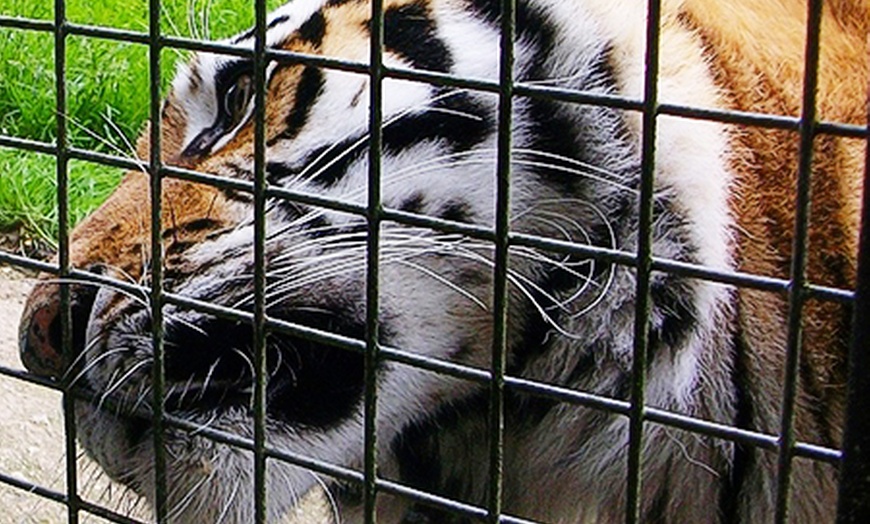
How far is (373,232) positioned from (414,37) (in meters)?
0.49

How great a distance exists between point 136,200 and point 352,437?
360 mm

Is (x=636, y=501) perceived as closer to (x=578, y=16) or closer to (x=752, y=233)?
(x=752, y=233)

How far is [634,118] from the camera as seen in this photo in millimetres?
1582

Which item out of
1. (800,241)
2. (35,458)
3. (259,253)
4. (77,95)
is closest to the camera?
(800,241)

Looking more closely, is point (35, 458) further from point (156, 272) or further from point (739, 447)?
point (739, 447)

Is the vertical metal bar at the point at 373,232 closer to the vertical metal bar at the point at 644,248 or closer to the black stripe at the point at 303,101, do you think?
the vertical metal bar at the point at 644,248

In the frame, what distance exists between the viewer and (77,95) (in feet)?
13.1

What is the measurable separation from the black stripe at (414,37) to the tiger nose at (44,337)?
449mm

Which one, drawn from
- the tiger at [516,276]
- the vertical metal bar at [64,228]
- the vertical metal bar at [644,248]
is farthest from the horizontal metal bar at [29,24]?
the vertical metal bar at [644,248]

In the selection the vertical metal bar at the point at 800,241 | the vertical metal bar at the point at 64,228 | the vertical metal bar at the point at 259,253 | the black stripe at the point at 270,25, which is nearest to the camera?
the vertical metal bar at the point at 800,241

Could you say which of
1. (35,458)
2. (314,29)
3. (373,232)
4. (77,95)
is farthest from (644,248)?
(77,95)

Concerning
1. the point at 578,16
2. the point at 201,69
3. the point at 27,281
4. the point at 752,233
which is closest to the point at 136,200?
the point at 201,69

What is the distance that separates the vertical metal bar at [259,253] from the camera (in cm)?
127

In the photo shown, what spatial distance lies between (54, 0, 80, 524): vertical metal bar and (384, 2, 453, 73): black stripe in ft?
1.21
